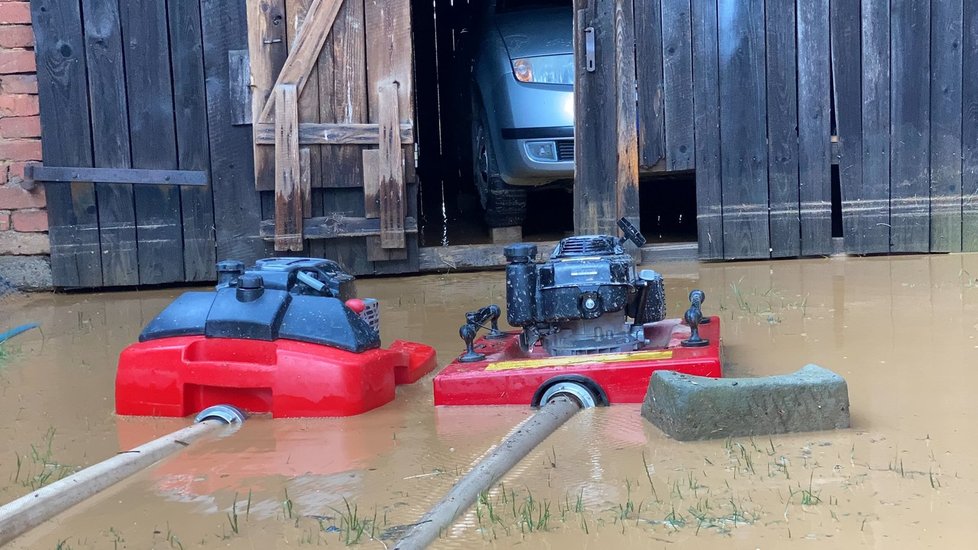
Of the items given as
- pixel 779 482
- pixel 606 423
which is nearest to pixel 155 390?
pixel 606 423

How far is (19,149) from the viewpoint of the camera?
643 cm

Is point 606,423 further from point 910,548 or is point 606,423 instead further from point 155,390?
point 155,390

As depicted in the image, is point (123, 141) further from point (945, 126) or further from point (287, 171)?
point (945, 126)

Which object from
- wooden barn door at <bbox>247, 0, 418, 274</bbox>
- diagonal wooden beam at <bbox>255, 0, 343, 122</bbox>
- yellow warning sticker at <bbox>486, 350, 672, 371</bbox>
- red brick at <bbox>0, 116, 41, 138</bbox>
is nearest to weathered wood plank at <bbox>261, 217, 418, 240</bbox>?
wooden barn door at <bbox>247, 0, 418, 274</bbox>

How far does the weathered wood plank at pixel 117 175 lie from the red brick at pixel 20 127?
0.22 metres

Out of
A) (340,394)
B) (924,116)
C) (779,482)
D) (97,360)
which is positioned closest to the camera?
(779,482)

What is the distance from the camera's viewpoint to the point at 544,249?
6762 millimetres

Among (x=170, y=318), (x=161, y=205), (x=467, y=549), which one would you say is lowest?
(x=467, y=549)

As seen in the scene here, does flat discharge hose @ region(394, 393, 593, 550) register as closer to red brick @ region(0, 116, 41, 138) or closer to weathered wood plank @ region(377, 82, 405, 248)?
weathered wood plank @ region(377, 82, 405, 248)

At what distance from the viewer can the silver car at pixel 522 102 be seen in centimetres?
688

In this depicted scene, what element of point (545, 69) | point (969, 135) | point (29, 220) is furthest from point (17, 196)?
point (969, 135)

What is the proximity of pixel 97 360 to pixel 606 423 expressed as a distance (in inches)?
97.3

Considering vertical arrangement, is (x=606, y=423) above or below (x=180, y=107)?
below

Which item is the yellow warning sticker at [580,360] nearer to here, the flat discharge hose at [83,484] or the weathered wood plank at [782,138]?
the flat discharge hose at [83,484]
